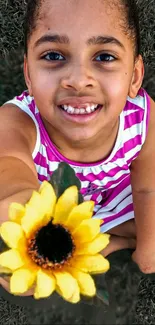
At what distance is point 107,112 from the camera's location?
0.83 metres

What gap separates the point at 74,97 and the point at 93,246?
1.06 ft

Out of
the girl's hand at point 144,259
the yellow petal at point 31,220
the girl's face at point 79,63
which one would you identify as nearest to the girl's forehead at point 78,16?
the girl's face at point 79,63

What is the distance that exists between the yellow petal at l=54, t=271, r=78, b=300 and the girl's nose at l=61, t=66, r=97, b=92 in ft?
1.14

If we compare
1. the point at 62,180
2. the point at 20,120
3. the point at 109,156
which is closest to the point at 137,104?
the point at 109,156

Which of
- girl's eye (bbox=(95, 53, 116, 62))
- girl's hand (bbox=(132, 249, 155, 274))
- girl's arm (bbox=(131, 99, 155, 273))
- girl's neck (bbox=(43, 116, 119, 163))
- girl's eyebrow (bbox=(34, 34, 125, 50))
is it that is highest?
girl's eyebrow (bbox=(34, 34, 125, 50))

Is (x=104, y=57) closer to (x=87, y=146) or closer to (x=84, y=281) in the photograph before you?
(x=87, y=146)

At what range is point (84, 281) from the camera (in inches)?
19.6

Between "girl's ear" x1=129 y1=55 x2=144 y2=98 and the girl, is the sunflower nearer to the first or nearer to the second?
the girl

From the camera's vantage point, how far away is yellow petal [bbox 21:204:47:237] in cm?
49

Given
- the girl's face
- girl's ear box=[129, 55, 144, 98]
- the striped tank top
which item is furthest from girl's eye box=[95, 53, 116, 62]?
the striped tank top

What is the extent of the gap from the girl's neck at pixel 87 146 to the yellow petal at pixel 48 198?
0.50 m

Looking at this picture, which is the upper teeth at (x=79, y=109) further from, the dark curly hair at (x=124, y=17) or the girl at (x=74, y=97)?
the dark curly hair at (x=124, y=17)

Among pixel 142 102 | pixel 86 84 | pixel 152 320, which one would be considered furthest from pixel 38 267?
pixel 152 320

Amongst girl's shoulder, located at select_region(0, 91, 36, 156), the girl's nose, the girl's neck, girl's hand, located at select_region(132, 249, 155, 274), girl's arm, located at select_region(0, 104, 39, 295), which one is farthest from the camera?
girl's hand, located at select_region(132, 249, 155, 274)
